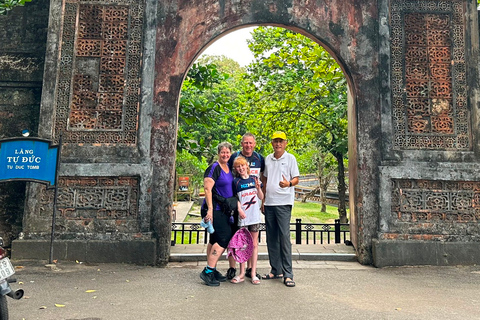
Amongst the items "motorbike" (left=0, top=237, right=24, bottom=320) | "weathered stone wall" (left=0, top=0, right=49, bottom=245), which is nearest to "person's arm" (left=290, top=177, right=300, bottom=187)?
"motorbike" (left=0, top=237, right=24, bottom=320)

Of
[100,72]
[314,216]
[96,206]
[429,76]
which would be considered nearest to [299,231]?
[429,76]

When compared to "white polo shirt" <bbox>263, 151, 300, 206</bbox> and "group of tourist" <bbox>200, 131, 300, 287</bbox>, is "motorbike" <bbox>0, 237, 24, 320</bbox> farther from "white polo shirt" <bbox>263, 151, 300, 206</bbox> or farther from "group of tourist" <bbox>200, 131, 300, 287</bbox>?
"white polo shirt" <bbox>263, 151, 300, 206</bbox>

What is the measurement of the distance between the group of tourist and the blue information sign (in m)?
2.56

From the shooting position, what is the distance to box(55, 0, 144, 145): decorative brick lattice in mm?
5832

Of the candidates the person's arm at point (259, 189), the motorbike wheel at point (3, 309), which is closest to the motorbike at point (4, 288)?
the motorbike wheel at point (3, 309)

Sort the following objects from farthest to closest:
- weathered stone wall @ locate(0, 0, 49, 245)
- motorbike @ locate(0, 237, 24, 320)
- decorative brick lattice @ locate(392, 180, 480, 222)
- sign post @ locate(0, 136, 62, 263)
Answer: weathered stone wall @ locate(0, 0, 49, 245) < decorative brick lattice @ locate(392, 180, 480, 222) < sign post @ locate(0, 136, 62, 263) < motorbike @ locate(0, 237, 24, 320)

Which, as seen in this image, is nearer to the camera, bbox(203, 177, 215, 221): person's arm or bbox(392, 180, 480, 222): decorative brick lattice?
bbox(203, 177, 215, 221): person's arm

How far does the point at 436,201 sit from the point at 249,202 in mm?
3442

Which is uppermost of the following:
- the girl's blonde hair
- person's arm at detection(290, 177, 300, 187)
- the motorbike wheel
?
the girl's blonde hair

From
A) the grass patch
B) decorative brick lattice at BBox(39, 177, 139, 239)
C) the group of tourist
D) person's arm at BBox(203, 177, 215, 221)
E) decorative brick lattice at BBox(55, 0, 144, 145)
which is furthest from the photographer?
the grass patch

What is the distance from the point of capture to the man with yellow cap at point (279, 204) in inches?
179

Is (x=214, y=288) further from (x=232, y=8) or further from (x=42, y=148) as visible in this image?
(x=232, y=8)

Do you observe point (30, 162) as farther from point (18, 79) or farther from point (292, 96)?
point (292, 96)

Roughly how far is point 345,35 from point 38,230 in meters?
6.24
